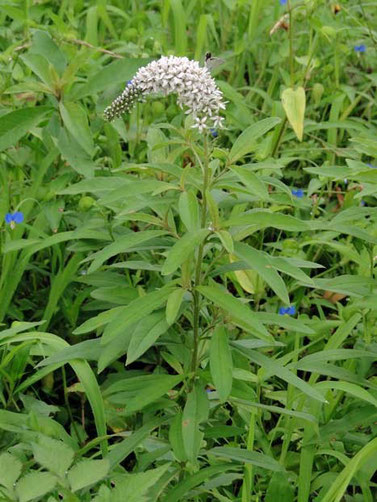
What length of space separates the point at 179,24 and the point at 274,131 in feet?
2.33

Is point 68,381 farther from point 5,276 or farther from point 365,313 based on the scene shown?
point 365,313

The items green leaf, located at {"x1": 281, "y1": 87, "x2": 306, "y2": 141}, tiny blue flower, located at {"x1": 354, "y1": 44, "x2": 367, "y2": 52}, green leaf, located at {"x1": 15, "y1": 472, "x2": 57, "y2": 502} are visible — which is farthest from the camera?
tiny blue flower, located at {"x1": 354, "y1": 44, "x2": 367, "y2": 52}

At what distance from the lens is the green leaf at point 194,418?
175cm

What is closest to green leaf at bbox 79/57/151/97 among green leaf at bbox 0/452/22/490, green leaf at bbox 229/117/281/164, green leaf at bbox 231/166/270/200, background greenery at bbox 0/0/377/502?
background greenery at bbox 0/0/377/502

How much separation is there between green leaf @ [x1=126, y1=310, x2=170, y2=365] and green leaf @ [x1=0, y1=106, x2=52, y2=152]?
0.80 m

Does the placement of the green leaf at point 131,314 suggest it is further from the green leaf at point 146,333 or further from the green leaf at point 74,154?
the green leaf at point 74,154

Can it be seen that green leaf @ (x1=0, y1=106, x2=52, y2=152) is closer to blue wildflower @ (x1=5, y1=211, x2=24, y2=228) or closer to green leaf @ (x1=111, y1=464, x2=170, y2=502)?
blue wildflower @ (x1=5, y1=211, x2=24, y2=228)

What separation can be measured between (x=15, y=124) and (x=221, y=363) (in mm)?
1008

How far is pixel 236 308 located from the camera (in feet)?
5.76

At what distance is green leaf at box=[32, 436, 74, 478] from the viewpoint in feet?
5.22

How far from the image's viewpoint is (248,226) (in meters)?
1.94

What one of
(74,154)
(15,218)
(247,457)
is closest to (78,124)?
(74,154)

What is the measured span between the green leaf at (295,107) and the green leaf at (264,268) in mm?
1195

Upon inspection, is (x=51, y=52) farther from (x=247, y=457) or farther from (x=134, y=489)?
(x=134, y=489)
